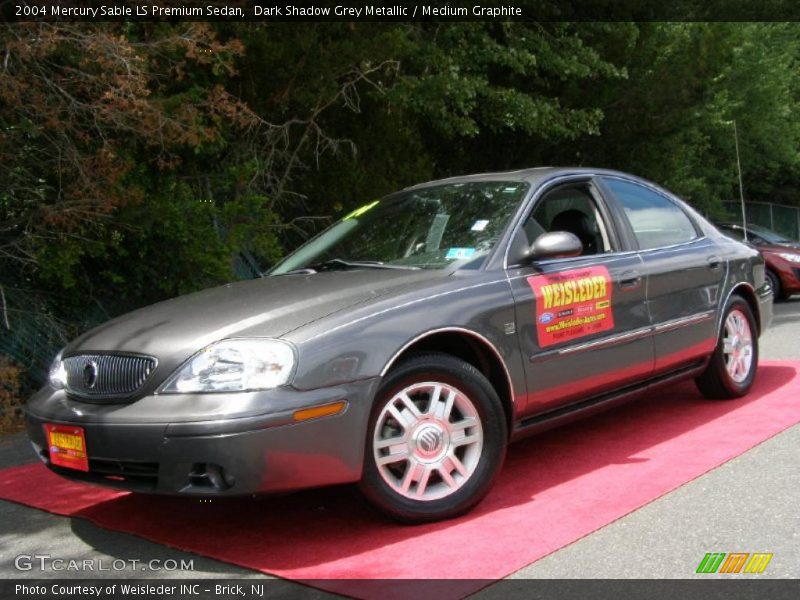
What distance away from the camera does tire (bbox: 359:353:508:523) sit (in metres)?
4.09

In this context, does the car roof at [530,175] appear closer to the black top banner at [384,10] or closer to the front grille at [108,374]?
the front grille at [108,374]

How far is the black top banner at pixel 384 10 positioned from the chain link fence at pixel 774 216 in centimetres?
1012

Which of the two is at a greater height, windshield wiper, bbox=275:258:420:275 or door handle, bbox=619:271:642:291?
windshield wiper, bbox=275:258:420:275

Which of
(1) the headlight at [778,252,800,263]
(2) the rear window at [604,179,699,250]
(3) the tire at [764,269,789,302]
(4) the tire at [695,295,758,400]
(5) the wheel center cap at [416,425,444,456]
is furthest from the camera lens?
(3) the tire at [764,269,789,302]

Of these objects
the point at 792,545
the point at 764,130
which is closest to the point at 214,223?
the point at 792,545

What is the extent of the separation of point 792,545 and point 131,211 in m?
5.65

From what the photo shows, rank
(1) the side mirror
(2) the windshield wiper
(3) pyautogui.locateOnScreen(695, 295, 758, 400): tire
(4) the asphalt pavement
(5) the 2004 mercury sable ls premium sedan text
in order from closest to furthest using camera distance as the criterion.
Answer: (4) the asphalt pavement
(5) the 2004 mercury sable ls premium sedan text
(1) the side mirror
(2) the windshield wiper
(3) pyautogui.locateOnScreen(695, 295, 758, 400): tire

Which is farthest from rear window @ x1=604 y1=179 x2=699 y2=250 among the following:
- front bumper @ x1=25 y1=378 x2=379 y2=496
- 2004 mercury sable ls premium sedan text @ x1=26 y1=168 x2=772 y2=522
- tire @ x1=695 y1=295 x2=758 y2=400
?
front bumper @ x1=25 y1=378 x2=379 y2=496

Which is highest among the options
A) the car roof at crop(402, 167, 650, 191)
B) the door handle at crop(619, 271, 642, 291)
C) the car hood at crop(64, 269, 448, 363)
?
the car roof at crop(402, 167, 650, 191)

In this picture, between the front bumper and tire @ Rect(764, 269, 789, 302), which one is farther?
tire @ Rect(764, 269, 789, 302)

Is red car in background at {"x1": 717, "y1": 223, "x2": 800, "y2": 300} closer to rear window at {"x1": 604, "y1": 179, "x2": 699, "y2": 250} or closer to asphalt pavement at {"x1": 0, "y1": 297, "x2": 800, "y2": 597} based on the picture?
rear window at {"x1": 604, "y1": 179, "x2": 699, "y2": 250}

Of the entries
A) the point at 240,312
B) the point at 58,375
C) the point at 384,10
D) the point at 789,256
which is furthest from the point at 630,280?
the point at 789,256

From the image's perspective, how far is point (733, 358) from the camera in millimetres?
6418

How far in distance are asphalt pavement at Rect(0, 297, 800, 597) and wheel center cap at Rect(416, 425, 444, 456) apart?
71 cm
